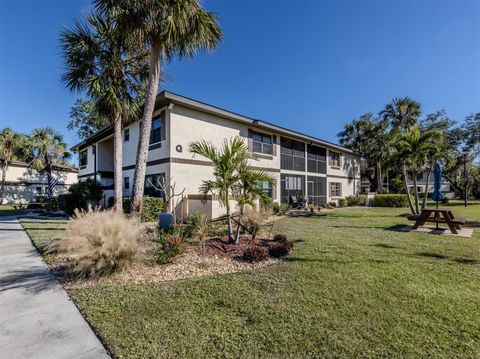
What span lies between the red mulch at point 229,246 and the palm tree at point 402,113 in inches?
1168

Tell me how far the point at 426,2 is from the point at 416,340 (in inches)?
482

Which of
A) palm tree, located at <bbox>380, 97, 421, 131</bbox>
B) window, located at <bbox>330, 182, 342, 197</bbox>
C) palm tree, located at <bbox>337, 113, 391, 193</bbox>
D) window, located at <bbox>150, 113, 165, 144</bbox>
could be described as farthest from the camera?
palm tree, located at <bbox>337, 113, 391, 193</bbox>

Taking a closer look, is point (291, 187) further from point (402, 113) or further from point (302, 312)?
point (402, 113)

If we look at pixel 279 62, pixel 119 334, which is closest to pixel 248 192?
pixel 119 334

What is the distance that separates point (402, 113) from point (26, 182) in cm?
4937

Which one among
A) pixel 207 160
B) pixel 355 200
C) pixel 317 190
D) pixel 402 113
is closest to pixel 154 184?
pixel 207 160

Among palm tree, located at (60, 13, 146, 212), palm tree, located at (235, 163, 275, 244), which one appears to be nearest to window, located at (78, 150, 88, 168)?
palm tree, located at (60, 13, 146, 212)

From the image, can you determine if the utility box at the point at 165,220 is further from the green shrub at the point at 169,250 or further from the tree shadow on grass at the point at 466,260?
the tree shadow on grass at the point at 466,260

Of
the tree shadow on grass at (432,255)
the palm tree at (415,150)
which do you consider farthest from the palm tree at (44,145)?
the palm tree at (415,150)

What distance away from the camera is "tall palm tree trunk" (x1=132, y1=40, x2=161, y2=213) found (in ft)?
29.5

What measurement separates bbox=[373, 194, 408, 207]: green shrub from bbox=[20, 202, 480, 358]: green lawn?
21.5m

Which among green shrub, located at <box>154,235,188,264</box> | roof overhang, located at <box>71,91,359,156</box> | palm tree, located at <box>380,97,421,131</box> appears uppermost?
palm tree, located at <box>380,97,421,131</box>

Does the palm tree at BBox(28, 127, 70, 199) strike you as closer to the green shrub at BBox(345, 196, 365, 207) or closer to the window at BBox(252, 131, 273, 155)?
the window at BBox(252, 131, 273, 155)

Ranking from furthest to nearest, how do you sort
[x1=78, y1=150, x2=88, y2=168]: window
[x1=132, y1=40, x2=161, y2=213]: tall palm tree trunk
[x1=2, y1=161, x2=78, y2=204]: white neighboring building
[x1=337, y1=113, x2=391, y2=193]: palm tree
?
[x1=2, y1=161, x2=78, y2=204]: white neighboring building
[x1=337, y1=113, x2=391, y2=193]: palm tree
[x1=78, y1=150, x2=88, y2=168]: window
[x1=132, y1=40, x2=161, y2=213]: tall palm tree trunk
